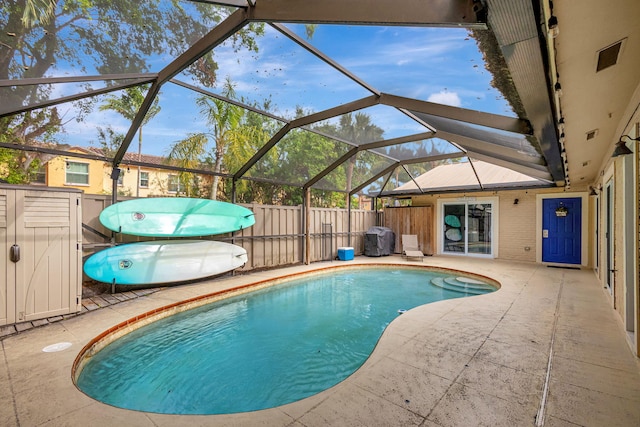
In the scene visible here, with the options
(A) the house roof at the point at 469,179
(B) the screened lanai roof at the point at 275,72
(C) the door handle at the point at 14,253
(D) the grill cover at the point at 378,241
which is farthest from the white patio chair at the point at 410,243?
(C) the door handle at the point at 14,253

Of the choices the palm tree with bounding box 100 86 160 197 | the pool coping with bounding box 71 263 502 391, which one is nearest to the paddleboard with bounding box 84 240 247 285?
the pool coping with bounding box 71 263 502 391

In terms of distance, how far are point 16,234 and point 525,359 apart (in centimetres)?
565

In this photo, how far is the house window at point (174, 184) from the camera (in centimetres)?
869

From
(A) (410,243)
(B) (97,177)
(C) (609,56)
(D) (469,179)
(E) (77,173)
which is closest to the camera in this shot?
(C) (609,56)

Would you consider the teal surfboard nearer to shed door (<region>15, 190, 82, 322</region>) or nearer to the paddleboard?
the paddleboard

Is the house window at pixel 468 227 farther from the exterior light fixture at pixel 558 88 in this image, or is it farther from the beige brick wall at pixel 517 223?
the exterior light fixture at pixel 558 88

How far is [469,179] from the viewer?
964cm

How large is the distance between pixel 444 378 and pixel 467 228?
8625 millimetres

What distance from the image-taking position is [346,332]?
3.93 metres

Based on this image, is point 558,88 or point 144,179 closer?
point 558,88

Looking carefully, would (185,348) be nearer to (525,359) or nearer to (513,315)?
(525,359)

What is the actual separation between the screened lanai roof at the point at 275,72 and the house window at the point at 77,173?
431cm

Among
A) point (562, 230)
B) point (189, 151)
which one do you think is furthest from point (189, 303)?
point (562, 230)

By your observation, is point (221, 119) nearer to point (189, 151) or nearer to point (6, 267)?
point (189, 151)
